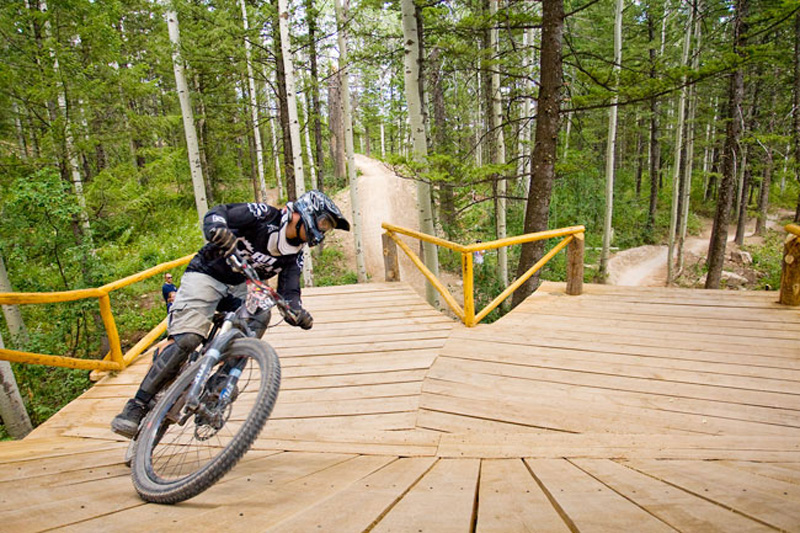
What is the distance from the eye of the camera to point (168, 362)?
277 centimetres

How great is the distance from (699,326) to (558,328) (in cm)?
167

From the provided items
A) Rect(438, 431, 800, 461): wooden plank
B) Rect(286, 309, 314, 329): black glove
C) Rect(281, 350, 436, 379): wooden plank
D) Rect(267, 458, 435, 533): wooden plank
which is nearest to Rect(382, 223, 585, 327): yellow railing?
Rect(281, 350, 436, 379): wooden plank

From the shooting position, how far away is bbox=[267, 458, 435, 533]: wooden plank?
1399 mm

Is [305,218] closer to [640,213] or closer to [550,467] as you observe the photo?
[550,467]

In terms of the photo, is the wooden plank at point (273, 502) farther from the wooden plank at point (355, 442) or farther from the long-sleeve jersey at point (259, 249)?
the long-sleeve jersey at point (259, 249)

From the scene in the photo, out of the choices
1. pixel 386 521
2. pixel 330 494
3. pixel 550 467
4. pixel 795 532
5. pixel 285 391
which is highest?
pixel 795 532

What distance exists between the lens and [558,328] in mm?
4930

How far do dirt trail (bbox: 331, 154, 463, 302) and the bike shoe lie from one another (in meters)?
12.7

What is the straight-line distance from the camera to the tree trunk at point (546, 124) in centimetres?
636

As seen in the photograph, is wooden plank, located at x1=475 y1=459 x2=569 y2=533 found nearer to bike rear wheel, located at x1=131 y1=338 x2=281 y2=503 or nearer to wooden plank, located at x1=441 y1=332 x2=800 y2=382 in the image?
bike rear wheel, located at x1=131 y1=338 x2=281 y2=503

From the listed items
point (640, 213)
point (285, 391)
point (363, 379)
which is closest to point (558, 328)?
point (363, 379)

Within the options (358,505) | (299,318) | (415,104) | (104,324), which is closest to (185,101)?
(415,104)

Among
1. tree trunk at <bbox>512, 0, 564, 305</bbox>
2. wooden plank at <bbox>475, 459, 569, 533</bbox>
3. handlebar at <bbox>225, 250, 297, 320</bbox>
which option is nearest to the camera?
wooden plank at <bbox>475, 459, 569, 533</bbox>

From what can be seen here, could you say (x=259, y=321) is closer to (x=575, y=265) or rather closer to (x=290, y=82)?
(x=575, y=265)
